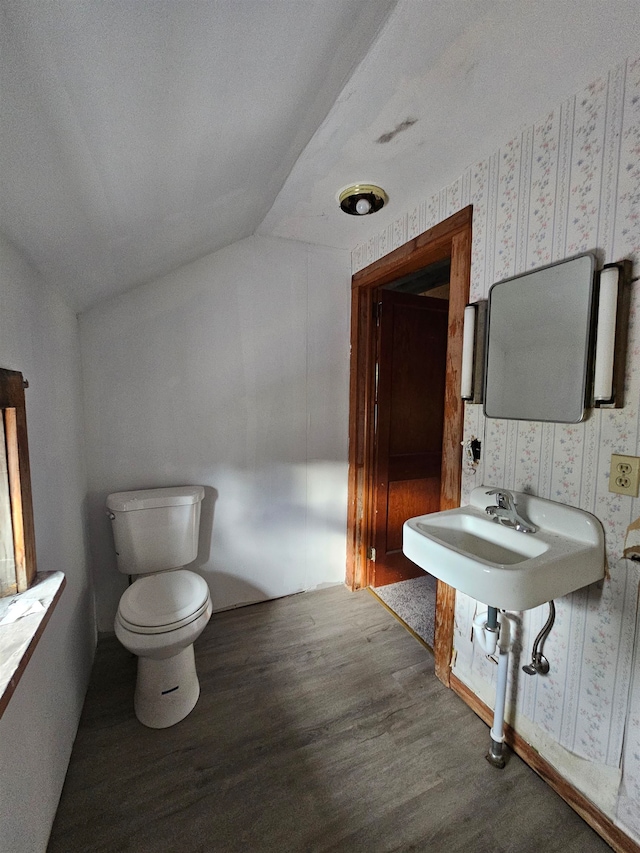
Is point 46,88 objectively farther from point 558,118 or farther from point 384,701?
point 384,701

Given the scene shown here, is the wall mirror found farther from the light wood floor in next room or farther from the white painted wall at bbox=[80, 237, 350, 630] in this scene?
the light wood floor in next room

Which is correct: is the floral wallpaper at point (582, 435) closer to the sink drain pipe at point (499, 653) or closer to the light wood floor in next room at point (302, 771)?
the sink drain pipe at point (499, 653)

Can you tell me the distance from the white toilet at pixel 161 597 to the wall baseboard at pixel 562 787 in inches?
47.7

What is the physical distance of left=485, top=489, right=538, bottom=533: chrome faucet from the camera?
1.17m

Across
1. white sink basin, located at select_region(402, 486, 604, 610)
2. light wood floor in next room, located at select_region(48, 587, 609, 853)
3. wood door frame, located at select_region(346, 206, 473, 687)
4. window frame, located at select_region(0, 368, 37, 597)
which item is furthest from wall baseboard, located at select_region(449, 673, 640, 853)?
window frame, located at select_region(0, 368, 37, 597)

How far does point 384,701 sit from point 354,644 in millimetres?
352

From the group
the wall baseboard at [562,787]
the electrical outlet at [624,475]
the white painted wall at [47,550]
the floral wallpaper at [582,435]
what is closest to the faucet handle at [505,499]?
the floral wallpaper at [582,435]

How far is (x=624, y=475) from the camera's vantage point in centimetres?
99

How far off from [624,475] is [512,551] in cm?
43

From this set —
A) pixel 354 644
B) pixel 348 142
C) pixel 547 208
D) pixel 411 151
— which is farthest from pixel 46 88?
pixel 354 644

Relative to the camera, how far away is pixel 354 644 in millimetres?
1840

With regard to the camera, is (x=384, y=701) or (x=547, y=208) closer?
(x=547, y=208)

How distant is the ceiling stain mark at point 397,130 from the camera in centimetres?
110

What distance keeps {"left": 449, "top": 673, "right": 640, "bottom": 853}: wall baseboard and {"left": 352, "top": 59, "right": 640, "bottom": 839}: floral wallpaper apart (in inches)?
1.3
